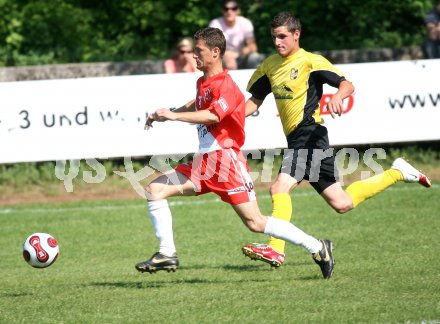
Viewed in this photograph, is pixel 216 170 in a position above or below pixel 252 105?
below

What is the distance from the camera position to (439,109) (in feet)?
42.0

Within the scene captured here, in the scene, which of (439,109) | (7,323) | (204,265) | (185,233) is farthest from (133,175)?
(7,323)

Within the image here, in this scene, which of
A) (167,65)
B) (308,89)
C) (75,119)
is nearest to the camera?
(308,89)

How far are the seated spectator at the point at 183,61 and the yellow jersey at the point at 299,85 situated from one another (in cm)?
499

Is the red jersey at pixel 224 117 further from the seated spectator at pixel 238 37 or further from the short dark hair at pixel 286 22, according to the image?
the seated spectator at pixel 238 37

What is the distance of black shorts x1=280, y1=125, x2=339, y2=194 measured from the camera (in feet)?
25.6

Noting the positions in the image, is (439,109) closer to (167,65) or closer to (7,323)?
(167,65)

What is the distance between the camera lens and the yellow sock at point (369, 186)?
8.19 meters

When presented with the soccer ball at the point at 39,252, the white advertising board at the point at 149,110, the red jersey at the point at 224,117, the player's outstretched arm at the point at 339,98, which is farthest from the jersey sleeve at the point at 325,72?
the white advertising board at the point at 149,110

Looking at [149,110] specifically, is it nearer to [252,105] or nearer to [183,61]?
[183,61]

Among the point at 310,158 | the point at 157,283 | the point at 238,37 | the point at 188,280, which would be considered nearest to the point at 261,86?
the point at 310,158

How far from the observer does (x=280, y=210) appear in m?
7.73

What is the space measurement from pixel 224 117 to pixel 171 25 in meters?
11.7

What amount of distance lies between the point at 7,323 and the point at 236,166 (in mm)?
1911
